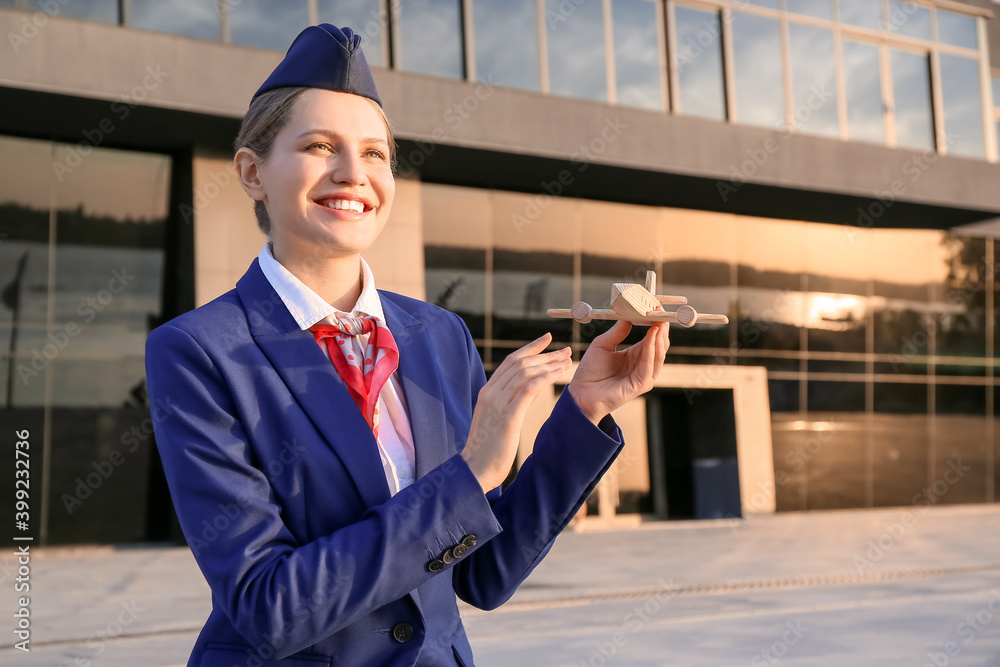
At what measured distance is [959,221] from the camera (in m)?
17.8

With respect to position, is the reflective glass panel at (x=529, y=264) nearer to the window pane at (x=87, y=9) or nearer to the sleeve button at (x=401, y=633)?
the window pane at (x=87, y=9)

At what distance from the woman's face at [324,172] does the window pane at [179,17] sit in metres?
11.0

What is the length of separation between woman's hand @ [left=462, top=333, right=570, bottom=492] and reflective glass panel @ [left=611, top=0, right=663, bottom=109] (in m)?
14.0

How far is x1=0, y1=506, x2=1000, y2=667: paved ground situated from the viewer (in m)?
6.66

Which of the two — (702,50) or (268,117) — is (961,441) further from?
(268,117)

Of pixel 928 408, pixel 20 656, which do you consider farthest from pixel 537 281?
pixel 20 656

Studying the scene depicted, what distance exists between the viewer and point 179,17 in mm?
11562

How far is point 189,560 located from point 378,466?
35.1 feet

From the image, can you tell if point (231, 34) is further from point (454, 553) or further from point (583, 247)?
point (454, 553)

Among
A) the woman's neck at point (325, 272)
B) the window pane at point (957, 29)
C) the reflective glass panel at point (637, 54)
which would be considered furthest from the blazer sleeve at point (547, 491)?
the window pane at point (957, 29)

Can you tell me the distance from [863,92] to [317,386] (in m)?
17.3

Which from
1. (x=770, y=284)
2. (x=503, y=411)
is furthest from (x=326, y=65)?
(x=770, y=284)

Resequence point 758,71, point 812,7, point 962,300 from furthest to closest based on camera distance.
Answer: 1. point 962,300
2. point 812,7
3. point 758,71

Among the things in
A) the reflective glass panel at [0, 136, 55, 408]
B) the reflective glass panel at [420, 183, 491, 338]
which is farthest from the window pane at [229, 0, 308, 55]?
the reflective glass panel at [420, 183, 491, 338]
